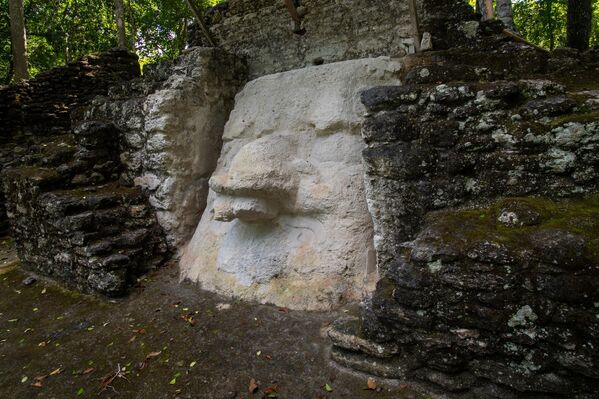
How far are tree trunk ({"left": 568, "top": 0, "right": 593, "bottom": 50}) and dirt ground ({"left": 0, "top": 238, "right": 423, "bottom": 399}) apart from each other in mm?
6317

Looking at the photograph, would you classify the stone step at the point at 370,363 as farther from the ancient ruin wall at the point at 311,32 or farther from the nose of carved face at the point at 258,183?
the ancient ruin wall at the point at 311,32

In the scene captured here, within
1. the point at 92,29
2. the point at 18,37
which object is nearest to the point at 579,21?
the point at 18,37

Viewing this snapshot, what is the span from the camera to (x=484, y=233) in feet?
6.56

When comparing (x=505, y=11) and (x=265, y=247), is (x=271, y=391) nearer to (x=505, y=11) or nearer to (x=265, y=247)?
(x=265, y=247)

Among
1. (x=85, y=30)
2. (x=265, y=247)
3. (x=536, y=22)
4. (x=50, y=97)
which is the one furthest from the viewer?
(x=85, y=30)

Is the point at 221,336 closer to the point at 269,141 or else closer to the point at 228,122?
the point at 269,141

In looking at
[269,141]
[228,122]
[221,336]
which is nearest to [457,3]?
[269,141]

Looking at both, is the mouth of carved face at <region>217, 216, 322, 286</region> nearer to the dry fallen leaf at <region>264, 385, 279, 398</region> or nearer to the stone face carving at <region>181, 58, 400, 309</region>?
the stone face carving at <region>181, 58, 400, 309</region>

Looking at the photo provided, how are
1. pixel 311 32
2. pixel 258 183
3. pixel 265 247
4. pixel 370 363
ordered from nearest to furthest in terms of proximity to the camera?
pixel 370 363, pixel 258 183, pixel 265 247, pixel 311 32

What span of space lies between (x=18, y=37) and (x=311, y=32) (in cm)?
907

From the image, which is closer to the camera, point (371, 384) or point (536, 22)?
point (371, 384)

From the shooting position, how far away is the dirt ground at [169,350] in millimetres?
2275

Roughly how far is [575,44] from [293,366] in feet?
22.4

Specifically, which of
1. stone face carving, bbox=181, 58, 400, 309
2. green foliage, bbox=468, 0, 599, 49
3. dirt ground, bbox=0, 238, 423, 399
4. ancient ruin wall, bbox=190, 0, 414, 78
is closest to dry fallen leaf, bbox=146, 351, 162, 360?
dirt ground, bbox=0, 238, 423, 399
